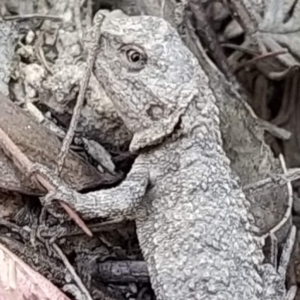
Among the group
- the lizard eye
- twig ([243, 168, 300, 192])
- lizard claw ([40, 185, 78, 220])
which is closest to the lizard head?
the lizard eye

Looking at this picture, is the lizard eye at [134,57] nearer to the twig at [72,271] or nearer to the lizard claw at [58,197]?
the lizard claw at [58,197]

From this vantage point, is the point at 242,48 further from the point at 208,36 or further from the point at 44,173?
the point at 44,173

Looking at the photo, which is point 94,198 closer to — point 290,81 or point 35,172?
point 35,172

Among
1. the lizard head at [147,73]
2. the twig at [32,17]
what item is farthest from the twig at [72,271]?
the twig at [32,17]

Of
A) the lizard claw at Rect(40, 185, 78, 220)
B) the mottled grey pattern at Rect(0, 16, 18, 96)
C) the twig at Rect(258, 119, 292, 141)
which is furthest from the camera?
the twig at Rect(258, 119, 292, 141)

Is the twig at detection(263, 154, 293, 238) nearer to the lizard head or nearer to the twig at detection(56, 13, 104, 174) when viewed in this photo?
the lizard head

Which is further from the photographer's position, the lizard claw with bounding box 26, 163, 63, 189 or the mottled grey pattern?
the mottled grey pattern
